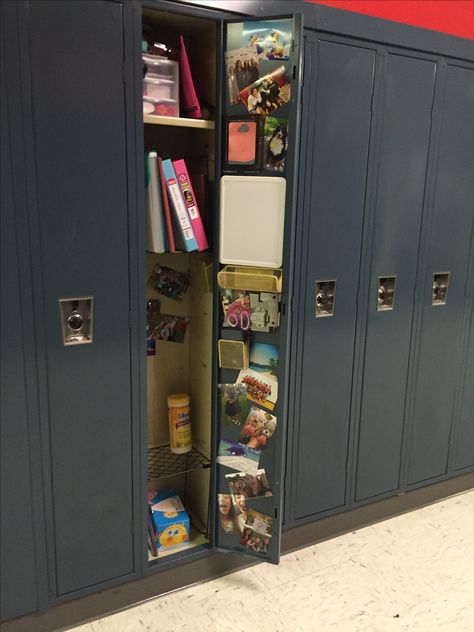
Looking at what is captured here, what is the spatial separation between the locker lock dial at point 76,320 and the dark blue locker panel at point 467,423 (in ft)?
6.55

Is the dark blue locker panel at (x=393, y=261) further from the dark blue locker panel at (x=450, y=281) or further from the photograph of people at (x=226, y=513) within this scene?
the photograph of people at (x=226, y=513)

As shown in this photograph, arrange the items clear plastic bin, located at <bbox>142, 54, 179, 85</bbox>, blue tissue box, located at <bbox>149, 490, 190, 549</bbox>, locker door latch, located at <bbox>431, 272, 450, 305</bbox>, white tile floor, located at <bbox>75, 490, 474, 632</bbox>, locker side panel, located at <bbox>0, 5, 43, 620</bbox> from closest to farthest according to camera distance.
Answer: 1. locker side panel, located at <bbox>0, 5, 43, 620</bbox>
2. clear plastic bin, located at <bbox>142, 54, 179, 85</bbox>
3. white tile floor, located at <bbox>75, 490, 474, 632</bbox>
4. blue tissue box, located at <bbox>149, 490, 190, 549</bbox>
5. locker door latch, located at <bbox>431, 272, 450, 305</bbox>

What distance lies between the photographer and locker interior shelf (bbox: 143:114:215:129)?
1.88m

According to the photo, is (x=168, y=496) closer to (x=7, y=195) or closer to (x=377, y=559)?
(x=377, y=559)

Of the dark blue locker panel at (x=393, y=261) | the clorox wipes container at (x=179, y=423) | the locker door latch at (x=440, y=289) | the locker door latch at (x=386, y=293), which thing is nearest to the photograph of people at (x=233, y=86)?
the dark blue locker panel at (x=393, y=261)

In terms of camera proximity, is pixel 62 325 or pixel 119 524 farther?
pixel 119 524

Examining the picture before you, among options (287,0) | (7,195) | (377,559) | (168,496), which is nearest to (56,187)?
(7,195)

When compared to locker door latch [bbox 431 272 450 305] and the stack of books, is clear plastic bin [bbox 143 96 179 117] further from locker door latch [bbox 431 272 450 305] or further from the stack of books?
locker door latch [bbox 431 272 450 305]

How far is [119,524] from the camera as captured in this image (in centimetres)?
201

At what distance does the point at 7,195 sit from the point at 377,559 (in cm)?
218

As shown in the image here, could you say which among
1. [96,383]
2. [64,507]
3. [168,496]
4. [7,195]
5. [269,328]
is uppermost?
[7,195]

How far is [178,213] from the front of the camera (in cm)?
200

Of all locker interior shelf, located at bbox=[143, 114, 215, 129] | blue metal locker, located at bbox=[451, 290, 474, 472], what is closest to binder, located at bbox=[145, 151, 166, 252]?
locker interior shelf, located at bbox=[143, 114, 215, 129]

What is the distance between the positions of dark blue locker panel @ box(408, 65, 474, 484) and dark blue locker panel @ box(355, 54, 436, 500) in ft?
0.34
